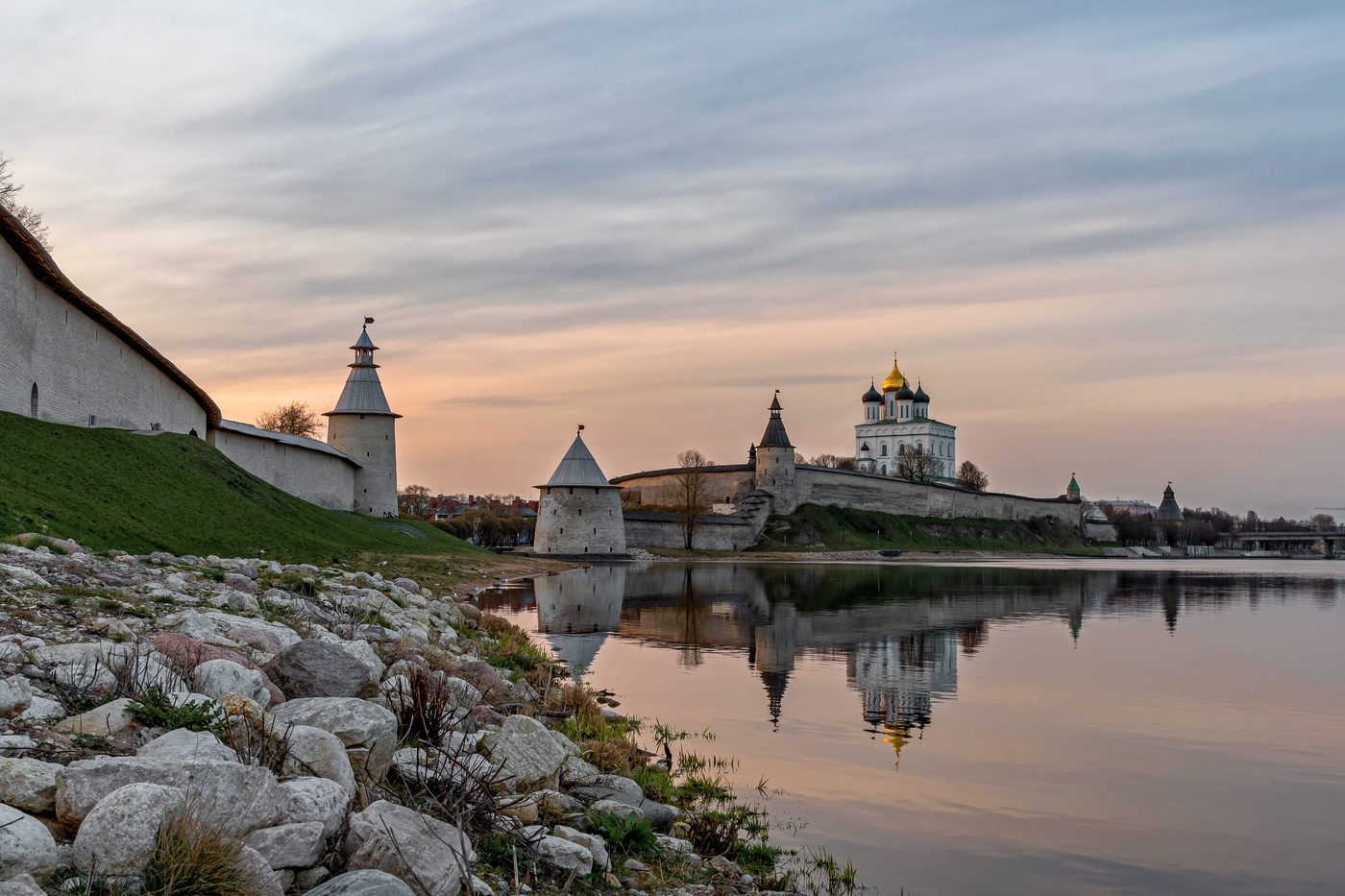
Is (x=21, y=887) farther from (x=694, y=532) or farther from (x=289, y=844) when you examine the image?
(x=694, y=532)

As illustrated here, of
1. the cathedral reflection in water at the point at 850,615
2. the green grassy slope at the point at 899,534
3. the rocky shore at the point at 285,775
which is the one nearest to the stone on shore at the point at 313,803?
the rocky shore at the point at 285,775

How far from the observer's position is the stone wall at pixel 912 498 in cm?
7006

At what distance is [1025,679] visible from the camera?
12.2 m

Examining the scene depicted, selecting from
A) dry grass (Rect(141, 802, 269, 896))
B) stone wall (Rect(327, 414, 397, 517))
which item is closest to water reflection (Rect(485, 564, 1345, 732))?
dry grass (Rect(141, 802, 269, 896))

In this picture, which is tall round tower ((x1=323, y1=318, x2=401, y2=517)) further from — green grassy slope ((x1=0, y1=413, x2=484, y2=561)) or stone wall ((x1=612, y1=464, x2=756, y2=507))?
stone wall ((x1=612, y1=464, x2=756, y2=507))

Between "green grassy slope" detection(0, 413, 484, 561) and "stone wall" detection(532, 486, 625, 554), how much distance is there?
75.1 feet

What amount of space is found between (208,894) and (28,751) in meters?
1.05

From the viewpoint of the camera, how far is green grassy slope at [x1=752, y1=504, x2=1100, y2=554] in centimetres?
6353

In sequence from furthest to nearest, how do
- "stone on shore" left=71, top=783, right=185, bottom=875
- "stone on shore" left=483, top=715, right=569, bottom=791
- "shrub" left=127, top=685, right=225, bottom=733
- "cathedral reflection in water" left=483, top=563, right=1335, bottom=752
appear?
"cathedral reflection in water" left=483, top=563, right=1335, bottom=752
"stone on shore" left=483, top=715, right=569, bottom=791
"shrub" left=127, top=685, right=225, bottom=733
"stone on shore" left=71, top=783, right=185, bottom=875

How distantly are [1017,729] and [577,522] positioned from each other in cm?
3849

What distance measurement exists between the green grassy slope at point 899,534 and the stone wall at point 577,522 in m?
15.9

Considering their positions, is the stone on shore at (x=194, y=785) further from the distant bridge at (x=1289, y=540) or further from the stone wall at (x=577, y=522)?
the distant bridge at (x=1289, y=540)

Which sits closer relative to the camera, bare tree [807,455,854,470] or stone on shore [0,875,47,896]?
stone on shore [0,875,47,896]

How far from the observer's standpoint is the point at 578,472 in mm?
46906
